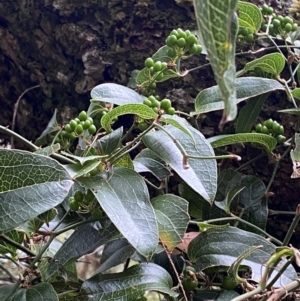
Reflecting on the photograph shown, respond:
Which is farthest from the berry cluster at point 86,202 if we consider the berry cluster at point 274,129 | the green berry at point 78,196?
the berry cluster at point 274,129

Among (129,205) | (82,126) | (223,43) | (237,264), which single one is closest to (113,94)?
(82,126)

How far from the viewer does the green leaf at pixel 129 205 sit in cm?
48

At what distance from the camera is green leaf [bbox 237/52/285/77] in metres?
0.67

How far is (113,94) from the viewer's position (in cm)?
64

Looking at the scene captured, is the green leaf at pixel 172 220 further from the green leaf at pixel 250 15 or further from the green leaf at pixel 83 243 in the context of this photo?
the green leaf at pixel 250 15

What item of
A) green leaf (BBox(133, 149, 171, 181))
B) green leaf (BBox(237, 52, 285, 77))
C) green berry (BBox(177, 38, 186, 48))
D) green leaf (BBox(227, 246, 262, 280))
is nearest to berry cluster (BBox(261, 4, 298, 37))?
green leaf (BBox(237, 52, 285, 77))

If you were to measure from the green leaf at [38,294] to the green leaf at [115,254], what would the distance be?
3.6 inches

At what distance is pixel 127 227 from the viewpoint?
49 centimetres

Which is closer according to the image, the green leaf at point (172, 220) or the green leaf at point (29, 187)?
the green leaf at point (29, 187)

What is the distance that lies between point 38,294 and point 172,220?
0.61ft

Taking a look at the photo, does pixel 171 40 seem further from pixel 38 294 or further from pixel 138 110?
pixel 38 294

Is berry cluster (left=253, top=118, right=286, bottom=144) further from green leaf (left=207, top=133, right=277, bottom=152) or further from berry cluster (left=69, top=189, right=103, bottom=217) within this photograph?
berry cluster (left=69, top=189, right=103, bottom=217)

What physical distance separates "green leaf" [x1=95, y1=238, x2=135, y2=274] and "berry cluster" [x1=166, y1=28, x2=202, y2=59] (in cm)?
29

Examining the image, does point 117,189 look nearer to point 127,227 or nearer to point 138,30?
point 127,227
